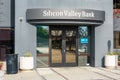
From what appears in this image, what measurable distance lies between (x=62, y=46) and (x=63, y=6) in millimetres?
2822

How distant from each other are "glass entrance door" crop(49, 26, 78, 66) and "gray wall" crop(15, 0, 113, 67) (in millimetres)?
1575

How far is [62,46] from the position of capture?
2262 centimetres

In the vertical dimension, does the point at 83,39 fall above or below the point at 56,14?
below

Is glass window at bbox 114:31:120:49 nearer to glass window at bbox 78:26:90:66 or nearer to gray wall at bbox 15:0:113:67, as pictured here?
gray wall at bbox 15:0:113:67

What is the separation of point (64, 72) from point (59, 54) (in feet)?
9.61

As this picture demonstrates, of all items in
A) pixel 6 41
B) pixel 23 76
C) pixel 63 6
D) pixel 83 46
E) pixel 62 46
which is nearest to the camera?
pixel 23 76

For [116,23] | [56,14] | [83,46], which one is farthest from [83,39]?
[56,14]

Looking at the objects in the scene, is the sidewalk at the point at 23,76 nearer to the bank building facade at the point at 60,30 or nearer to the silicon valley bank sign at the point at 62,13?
the bank building facade at the point at 60,30

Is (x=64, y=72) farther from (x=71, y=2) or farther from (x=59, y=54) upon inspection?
(x=71, y=2)

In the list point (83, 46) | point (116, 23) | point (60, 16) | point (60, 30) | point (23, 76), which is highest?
point (60, 16)

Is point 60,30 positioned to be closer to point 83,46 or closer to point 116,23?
point 83,46

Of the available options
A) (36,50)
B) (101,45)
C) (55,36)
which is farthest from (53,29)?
(101,45)

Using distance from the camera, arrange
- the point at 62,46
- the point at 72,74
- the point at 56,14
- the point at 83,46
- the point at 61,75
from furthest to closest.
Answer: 1. the point at 83,46
2. the point at 62,46
3. the point at 56,14
4. the point at 72,74
5. the point at 61,75

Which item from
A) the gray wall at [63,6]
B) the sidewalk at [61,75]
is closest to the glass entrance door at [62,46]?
the gray wall at [63,6]
